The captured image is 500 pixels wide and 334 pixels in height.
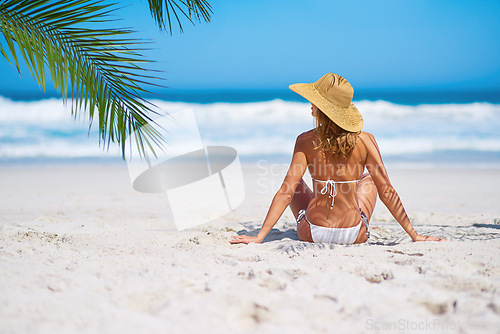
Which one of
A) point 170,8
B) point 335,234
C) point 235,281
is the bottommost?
point 235,281

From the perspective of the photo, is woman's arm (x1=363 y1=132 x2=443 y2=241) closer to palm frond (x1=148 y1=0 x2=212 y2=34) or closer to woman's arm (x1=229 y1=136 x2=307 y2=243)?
woman's arm (x1=229 y1=136 x2=307 y2=243)

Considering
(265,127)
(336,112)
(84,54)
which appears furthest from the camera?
(265,127)

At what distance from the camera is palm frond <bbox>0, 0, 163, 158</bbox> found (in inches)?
84.3

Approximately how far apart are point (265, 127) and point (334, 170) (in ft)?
37.0

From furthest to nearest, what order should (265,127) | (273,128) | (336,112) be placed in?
1. (265,127)
2. (273,128)
3. (336,112)

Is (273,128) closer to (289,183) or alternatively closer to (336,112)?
(289,183)

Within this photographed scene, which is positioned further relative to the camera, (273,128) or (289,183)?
(273,128)

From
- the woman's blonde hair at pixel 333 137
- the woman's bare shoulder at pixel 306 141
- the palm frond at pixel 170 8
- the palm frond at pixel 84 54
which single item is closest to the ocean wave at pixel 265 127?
the palm frond at pixel 170 8

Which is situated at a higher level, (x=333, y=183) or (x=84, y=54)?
(x=84, y=54)

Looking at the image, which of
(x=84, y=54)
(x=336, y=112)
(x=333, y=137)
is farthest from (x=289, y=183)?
(x=84, y=54)

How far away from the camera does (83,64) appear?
2279 millimetres

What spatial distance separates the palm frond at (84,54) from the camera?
2.14m

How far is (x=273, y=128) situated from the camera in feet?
43.2

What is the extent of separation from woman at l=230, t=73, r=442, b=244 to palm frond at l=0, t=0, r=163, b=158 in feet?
2.80
